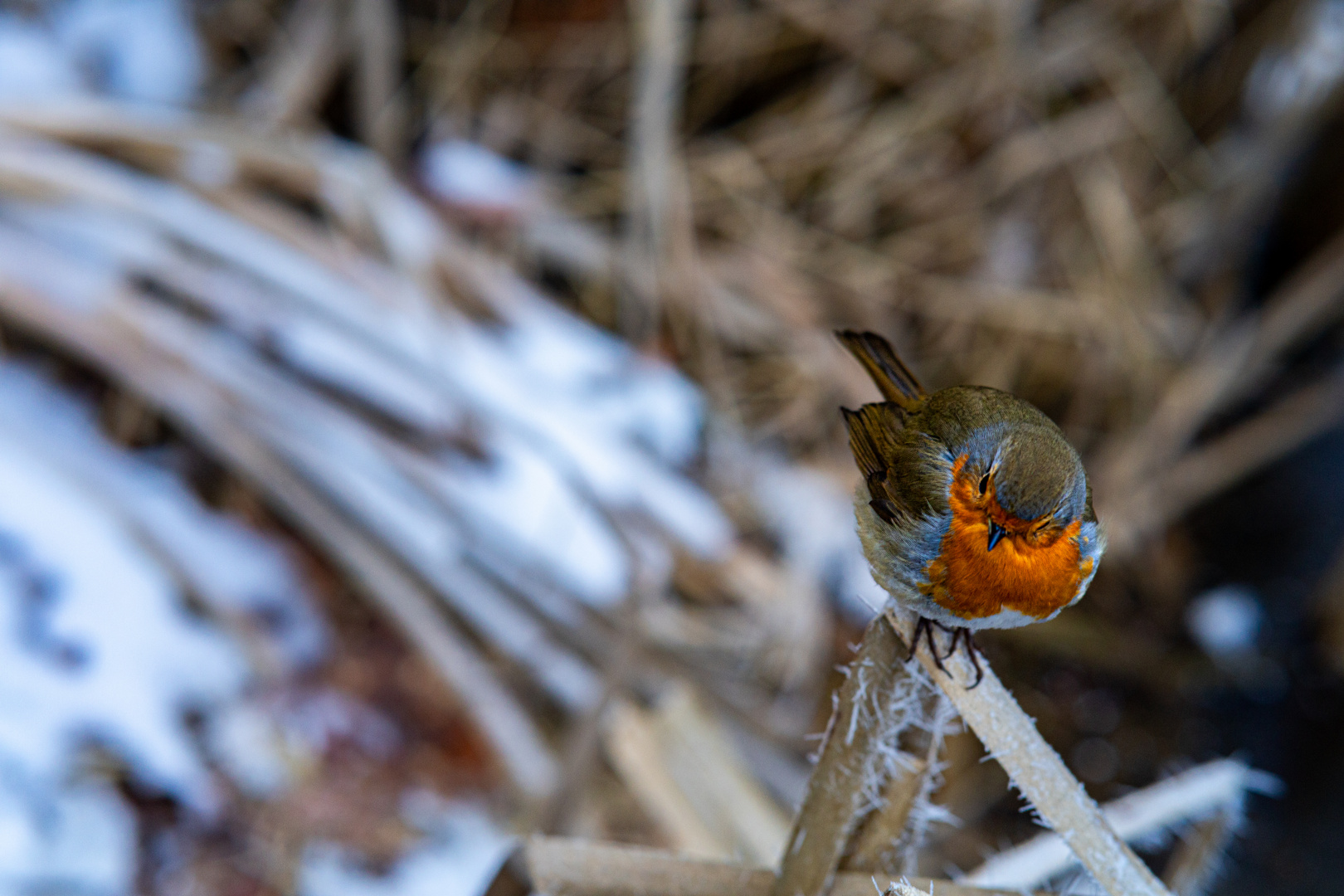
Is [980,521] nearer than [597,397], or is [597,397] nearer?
[980,521]

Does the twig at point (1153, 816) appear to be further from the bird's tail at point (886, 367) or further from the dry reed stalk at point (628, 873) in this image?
the bird's tail at point (886, 367)

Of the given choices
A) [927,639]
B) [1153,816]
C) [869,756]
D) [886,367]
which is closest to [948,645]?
[927,639]

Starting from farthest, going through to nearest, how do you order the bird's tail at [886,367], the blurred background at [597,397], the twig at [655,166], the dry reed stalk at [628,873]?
the twig at [655,166]
the blurred background at [597,397]
the bird's tail at [886,367]
the dry reed stalk at [628,873]

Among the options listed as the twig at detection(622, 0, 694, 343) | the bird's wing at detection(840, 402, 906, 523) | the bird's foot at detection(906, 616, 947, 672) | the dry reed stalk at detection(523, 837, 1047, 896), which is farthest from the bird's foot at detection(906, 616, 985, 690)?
the twig at detection(622, 0, 694, 343)

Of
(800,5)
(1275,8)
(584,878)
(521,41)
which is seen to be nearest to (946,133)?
(800,5)

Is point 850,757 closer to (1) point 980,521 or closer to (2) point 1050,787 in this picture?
(2) point 1050,787

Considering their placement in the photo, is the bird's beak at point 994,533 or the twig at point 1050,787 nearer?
the twig at point 1050,787

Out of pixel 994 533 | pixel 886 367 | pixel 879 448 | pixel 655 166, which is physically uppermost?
pixel 655 166

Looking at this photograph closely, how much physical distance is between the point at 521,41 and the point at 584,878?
2.36 metres

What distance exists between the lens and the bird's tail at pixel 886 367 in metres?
1.22

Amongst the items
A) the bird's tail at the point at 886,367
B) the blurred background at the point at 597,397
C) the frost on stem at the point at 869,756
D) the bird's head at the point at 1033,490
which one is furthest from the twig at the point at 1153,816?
the bird's tail at the point at 886,367

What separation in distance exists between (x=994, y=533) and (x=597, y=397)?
1.54m

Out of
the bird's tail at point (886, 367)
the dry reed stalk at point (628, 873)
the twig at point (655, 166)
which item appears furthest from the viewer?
the twig at point (655, 166)

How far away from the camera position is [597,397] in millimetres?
2381
